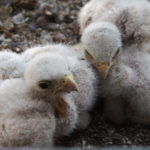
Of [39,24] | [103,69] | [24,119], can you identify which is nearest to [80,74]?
[103,69]

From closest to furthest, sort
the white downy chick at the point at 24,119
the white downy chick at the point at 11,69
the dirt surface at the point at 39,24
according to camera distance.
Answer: the white downy chick at the point at 24,119 → the white downy chick at the point at 11,69 → the dirt surface at the point at 39,24

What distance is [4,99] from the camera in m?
1.96

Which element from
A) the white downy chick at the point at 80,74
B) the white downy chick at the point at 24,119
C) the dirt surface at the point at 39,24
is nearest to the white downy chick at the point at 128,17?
the white downy chick at the point at 80,74

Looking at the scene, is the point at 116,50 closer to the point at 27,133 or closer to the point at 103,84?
the point at 103,84

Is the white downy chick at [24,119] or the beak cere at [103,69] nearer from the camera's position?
the white downy chick at [24,119]

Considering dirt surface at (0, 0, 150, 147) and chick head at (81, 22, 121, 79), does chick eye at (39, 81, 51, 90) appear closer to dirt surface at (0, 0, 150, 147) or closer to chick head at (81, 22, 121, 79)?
chick head at (81, 22, 121, 79)

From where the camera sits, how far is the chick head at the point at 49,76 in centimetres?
196

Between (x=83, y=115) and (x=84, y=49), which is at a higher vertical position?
(x=84, y=49)

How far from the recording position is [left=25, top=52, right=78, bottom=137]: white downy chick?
1964mm

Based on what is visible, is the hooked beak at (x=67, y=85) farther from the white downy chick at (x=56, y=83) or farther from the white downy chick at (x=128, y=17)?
the white downy chick at (x=128, y=17)

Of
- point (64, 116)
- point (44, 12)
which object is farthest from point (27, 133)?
point (44, 12)

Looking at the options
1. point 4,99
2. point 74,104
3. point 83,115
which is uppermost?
point 4,99

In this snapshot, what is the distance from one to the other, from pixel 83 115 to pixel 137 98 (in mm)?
316

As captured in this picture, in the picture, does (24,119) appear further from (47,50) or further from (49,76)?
(47,50)
